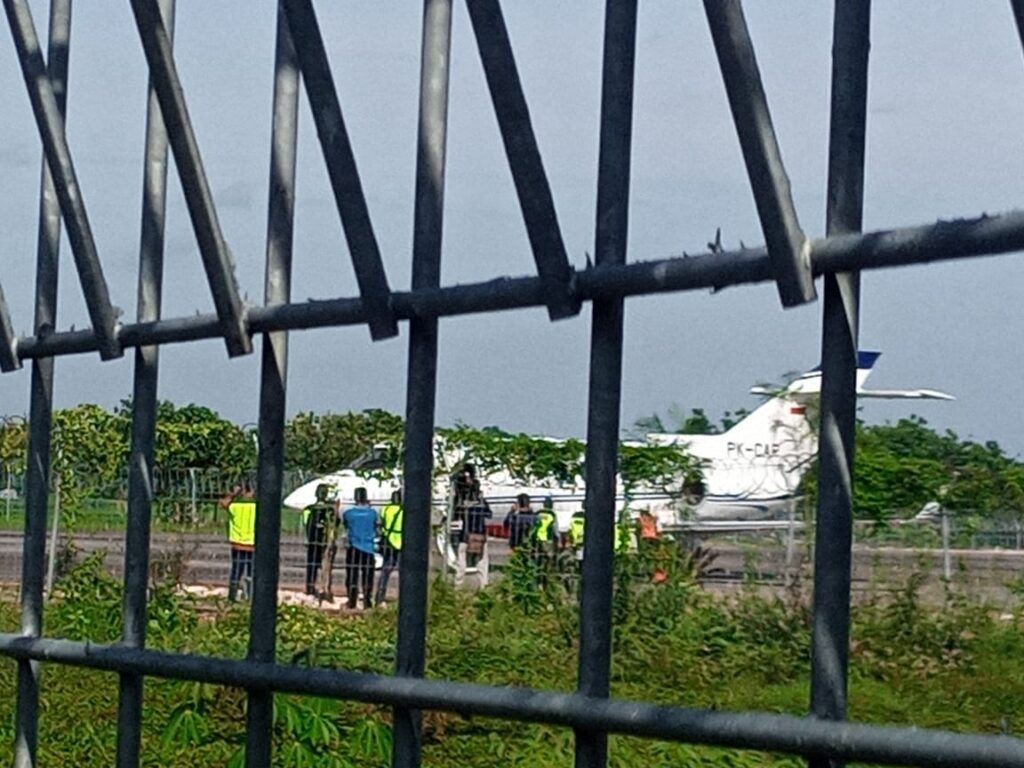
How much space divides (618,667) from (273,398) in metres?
0.83

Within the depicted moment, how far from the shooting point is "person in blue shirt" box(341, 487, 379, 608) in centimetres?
516

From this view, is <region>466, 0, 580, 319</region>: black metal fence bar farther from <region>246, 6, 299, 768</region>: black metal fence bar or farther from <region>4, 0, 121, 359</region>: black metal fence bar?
<region>4, 0, 121, 359</region>: black metal fence bar

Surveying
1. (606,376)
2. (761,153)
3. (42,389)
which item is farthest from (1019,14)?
(42,389)

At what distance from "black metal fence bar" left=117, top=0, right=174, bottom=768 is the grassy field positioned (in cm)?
47

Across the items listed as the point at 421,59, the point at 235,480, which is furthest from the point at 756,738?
the point at 235,480

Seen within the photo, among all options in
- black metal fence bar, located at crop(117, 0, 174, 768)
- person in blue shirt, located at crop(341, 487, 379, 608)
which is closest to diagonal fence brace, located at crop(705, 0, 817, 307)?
black metal fence bar, located at crop(117, 0, 174, 768)

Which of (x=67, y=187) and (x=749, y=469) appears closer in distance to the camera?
→ (x=749, y=469)

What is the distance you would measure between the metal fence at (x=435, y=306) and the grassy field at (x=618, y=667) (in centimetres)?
44

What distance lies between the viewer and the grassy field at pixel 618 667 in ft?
10.5

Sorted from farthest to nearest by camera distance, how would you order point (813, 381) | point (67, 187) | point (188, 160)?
point (67, 187), point (188, 160), point (813, 381)

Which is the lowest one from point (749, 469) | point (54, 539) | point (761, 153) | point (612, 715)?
point (612, 715)

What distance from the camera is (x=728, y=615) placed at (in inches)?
145

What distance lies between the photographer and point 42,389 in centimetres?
474

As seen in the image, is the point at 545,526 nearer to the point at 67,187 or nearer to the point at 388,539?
the point at 388,539
